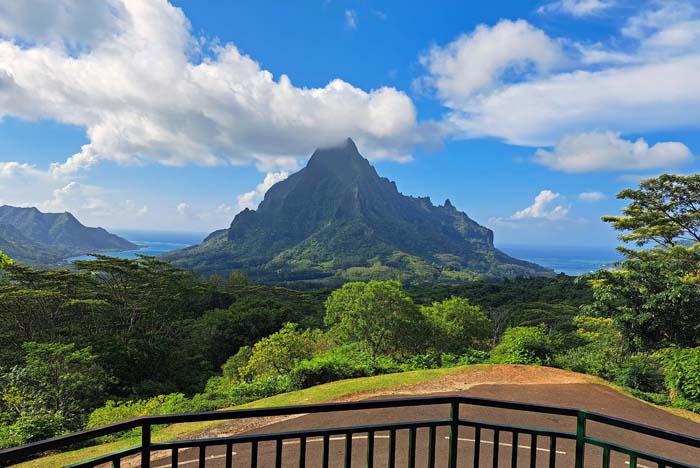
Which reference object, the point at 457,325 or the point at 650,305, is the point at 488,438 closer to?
the point at 650,305

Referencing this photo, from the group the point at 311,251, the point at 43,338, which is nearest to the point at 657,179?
the point at 43,338

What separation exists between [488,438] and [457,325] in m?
16.2

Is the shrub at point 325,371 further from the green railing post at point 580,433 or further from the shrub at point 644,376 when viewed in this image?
the green railing post at point 580,433

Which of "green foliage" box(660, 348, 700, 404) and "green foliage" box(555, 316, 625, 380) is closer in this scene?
"green foliage" box(660, 348, 700, 404)

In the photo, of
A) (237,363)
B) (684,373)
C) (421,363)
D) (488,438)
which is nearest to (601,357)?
(684,373)

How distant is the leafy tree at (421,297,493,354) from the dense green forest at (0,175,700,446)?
0.09 metres

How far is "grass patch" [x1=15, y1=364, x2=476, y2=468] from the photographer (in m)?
7.55

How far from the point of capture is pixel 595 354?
14859mm

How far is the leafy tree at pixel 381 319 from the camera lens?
19297 millimetres

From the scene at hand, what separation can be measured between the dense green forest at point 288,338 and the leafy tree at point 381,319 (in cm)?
7

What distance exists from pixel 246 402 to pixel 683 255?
18585 millimetres

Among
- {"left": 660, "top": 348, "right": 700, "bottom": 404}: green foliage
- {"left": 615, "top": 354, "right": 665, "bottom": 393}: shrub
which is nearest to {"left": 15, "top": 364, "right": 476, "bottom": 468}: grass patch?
{"left": 615, "top": 354, "right": 665, "bottom": 393}: shrub

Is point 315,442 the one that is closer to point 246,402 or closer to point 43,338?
point 246,402

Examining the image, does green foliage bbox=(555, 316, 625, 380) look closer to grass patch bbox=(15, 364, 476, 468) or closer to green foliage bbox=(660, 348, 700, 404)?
green foliage bbox=(660, 348, 700, 404)
